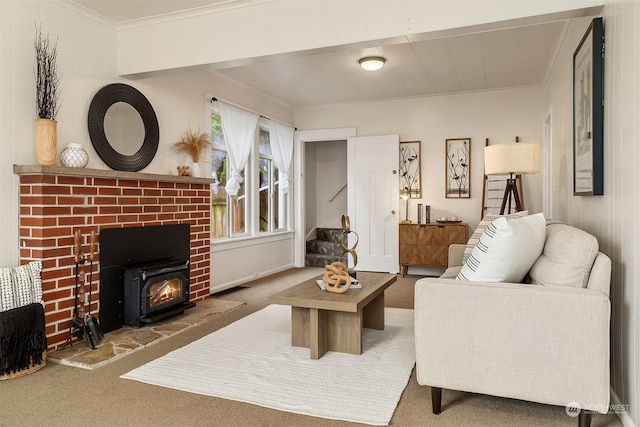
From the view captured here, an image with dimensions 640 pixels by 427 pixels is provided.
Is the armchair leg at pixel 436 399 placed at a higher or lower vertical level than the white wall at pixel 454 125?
lower

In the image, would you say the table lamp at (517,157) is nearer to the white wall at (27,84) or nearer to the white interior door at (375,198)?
the white interior door at (375,198)

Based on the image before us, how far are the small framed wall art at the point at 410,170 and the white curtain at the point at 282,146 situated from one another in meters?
1.69

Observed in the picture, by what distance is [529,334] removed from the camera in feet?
5.93

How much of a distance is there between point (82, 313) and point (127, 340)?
36cm

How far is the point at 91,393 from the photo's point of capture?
88.5 inches

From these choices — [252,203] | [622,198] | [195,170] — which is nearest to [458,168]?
[252,203]

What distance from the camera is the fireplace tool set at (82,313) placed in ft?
9.64

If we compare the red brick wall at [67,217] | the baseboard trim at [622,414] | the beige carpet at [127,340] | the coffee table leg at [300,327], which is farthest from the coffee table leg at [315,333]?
the red brick wall at [67,217]

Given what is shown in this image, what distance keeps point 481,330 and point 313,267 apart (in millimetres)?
5007

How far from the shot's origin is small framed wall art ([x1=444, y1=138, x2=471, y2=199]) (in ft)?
19.2

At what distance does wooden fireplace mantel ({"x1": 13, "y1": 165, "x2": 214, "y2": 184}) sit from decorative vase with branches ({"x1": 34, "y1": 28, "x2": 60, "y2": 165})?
0.12m

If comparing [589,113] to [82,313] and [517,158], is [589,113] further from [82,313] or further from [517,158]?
[82,313]

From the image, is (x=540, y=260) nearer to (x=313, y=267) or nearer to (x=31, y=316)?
(x=31, y=316)

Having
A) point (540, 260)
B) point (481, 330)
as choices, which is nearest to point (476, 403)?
point (481, 330)
